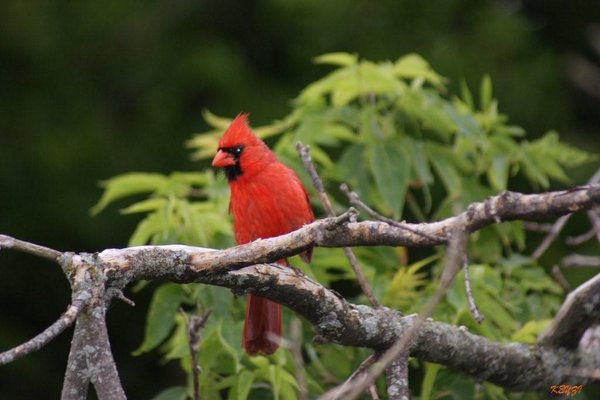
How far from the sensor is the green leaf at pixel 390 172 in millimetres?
4172

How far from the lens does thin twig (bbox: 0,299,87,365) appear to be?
2126mm

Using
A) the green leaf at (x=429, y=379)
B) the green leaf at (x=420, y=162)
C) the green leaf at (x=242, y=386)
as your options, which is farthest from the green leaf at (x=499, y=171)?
the green leaf at (x=242, y=386)

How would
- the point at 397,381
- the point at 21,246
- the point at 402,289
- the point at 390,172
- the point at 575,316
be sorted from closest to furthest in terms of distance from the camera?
the point at 21,246 < the point at 397,381 < the point at 575,316 < the point at 402,289 < the point at 390,172

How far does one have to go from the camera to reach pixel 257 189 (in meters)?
4.50

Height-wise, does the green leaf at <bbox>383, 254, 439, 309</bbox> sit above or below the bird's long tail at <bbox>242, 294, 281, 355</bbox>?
above

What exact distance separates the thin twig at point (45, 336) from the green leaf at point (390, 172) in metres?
1.88

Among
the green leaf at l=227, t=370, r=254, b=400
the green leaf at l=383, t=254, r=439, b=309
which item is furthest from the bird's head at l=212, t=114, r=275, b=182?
the green leaf at l=227, t=370, r=254, b=400

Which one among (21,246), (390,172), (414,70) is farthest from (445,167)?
(21,246)

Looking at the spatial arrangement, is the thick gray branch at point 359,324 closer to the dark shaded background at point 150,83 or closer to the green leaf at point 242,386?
the green leaf at point 242,386

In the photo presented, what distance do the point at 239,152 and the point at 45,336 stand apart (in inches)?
97.0

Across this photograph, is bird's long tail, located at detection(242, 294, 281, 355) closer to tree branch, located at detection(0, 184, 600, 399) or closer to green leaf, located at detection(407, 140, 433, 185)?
tree branch, located at detection(0, 184, 600, 399)

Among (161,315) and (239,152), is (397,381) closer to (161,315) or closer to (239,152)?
(161,315)

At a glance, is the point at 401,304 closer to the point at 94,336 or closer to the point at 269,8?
the point at 94,336

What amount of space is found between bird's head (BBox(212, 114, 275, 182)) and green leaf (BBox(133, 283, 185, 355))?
2.68 feet
